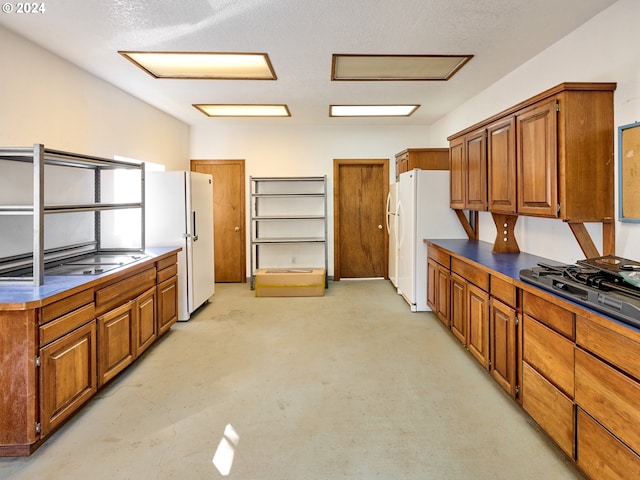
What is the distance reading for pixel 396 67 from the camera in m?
3.57

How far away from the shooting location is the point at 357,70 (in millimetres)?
3646

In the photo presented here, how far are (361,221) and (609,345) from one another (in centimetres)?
491

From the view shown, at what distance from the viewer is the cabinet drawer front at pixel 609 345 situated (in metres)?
1.43

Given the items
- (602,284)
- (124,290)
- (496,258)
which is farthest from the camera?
(496,258)

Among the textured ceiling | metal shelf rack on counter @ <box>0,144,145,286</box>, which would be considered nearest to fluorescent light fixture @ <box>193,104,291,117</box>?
the textured ceiling

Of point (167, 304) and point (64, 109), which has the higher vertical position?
point (64, 109)

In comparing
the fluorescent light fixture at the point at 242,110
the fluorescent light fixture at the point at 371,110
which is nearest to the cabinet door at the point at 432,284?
the fluorescent light fixture at the point at 371,110

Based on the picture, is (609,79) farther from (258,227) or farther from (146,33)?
(258,227)

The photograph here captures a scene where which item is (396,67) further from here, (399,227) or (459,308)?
(459,308)

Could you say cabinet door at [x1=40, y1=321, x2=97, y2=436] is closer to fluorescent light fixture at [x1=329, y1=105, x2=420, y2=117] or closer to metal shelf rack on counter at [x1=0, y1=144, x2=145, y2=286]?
metal shelf rack on counter at [x1=0, y1=144, x2=145, y2=286]

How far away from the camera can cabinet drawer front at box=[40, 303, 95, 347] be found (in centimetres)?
203

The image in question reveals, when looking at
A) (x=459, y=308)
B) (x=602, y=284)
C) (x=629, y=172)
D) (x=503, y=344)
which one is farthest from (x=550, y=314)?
(x=459, y=308)

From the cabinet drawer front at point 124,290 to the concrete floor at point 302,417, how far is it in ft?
2.07

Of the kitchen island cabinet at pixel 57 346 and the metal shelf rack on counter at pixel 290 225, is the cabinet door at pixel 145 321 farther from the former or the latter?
the metal shelf rack on counter at pixel 290 225
